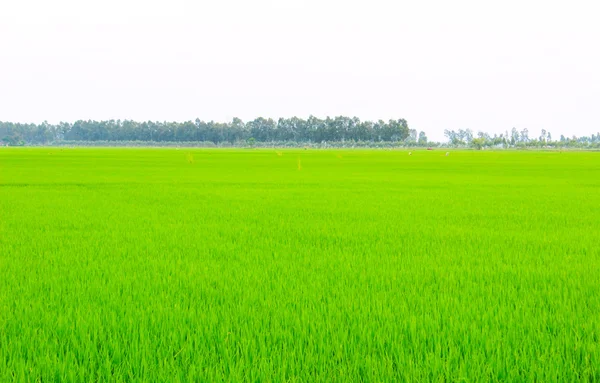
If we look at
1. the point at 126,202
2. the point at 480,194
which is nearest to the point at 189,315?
the point at 126,202

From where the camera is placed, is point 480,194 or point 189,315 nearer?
point 189,315

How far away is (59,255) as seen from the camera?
7992 millimetres

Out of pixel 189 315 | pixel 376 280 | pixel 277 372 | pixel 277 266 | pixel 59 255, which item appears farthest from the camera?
pixel 59 255

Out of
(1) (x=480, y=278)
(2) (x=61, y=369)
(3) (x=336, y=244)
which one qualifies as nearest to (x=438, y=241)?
(3) (x=336, y=244)

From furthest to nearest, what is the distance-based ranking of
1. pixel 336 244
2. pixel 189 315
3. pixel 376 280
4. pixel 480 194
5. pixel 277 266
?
pixel 480 194
pixel 336 244
pixel 277 266
pixel 376 280
pixel 189 315

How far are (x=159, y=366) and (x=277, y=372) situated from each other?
2.77 feet

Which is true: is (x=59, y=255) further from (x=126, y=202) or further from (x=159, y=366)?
(x=126, y=202)

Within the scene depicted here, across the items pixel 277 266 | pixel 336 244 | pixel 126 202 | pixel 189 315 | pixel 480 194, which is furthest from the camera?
pixel 480 194

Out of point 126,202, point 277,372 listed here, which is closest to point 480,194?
point 126,202

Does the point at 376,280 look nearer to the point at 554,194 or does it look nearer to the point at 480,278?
the point at 480,278

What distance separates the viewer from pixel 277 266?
7.21 metres

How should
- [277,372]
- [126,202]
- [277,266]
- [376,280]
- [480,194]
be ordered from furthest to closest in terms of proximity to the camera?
[480,194], [126,202], [277,266], [376,280], [277,372]

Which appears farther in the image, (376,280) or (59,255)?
(59,255)

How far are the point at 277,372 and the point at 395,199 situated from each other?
1431 centimetres
